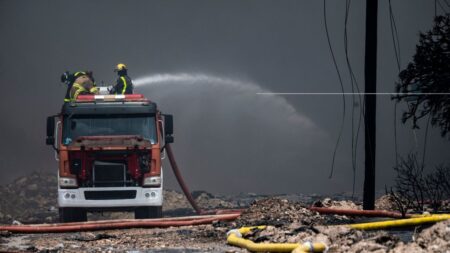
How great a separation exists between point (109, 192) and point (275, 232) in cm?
610

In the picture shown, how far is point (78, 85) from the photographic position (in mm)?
19250

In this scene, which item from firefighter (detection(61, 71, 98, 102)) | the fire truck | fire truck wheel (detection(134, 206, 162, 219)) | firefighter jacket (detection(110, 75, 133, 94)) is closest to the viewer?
the fire truck

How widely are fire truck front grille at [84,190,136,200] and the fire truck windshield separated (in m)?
1.08

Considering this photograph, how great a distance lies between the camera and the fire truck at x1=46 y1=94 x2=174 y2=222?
1761 centimetres

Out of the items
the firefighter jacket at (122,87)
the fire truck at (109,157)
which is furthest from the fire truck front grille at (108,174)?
the firefighter jacket at (122,87)

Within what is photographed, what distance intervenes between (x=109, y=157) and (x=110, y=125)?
657mm

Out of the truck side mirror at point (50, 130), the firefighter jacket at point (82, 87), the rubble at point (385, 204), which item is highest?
the firefighter jacket at point (82, 87)

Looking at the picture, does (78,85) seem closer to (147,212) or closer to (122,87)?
(122,87)

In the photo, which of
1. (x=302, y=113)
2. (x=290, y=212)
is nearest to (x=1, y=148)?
(x=302, y=113)

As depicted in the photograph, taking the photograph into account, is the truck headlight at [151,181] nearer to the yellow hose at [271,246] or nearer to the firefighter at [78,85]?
the firefighter at [78,85]

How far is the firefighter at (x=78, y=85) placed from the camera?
62.8 ft

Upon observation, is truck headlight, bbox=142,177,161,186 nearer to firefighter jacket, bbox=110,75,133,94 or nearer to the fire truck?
the fire truck

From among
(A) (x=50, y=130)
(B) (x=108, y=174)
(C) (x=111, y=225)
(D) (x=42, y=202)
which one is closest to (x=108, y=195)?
(B) (x=108, y=174)

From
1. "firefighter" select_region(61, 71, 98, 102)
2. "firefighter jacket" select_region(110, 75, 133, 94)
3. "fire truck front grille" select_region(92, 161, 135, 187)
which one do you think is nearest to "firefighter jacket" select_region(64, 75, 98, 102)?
"firefighter" select_region(61, 71, 98, 102)
